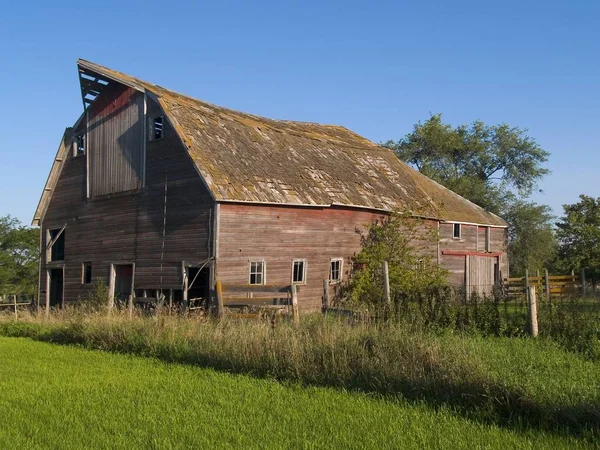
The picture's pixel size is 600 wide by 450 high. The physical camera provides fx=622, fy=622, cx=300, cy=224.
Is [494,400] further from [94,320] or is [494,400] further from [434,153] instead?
[434,153]

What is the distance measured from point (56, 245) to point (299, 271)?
467 inches

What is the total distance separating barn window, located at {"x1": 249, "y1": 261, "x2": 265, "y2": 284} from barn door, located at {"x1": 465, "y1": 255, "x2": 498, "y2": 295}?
15392mm

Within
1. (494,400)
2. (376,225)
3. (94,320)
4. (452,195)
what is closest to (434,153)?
(452,195)

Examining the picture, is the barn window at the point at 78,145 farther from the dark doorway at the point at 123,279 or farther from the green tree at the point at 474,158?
the green tree at the point at 474,158

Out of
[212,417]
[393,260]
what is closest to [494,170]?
[393,260]

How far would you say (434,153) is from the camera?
55969mm

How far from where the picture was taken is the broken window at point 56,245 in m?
27.9

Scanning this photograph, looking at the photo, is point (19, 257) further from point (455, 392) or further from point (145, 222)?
point (455, 392)

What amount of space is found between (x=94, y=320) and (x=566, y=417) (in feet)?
39.6

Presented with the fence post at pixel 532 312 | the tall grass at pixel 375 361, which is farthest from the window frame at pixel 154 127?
the fence post at pixel 532 312

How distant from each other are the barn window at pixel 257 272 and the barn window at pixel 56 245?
33.4 feet

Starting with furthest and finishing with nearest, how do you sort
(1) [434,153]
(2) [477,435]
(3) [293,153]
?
(1) [434,153]
(3) [293,153]
(2) [477,435]

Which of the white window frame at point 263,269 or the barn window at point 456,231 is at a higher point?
the barn window at point 456,231

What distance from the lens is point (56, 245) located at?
28328mm
